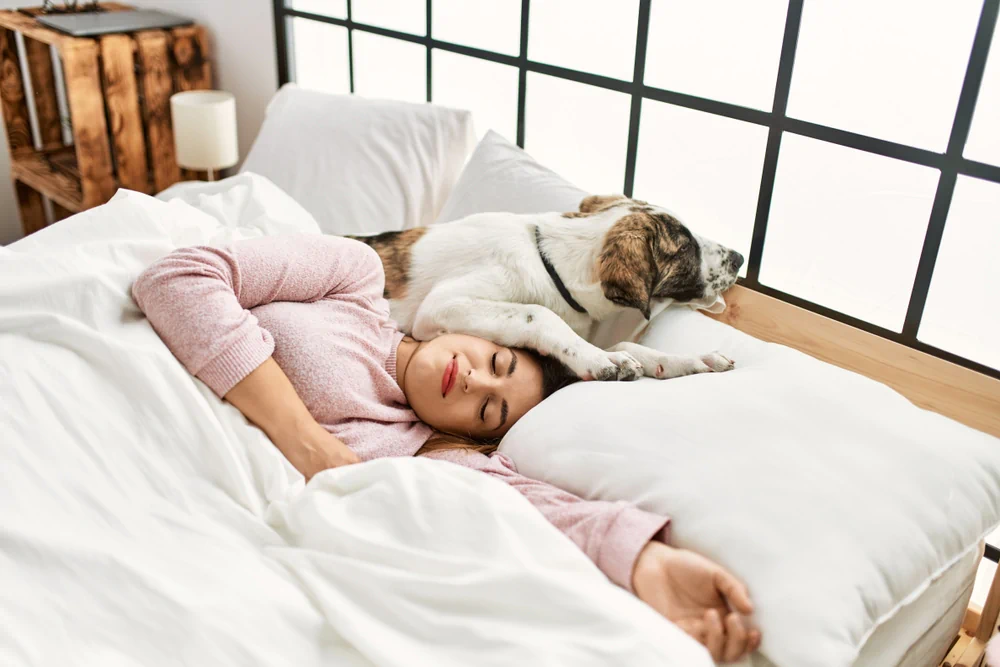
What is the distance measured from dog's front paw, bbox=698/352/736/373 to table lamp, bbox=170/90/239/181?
2058 mm

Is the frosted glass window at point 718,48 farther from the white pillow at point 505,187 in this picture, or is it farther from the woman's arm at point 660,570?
the woman's arm at point 660,570

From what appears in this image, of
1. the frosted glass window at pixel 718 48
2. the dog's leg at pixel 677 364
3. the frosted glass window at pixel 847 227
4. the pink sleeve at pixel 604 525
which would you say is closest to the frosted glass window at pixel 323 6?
the frosted glass window at pixel 718 48

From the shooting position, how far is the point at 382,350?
4.63 feet

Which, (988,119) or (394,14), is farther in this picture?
(394,14)

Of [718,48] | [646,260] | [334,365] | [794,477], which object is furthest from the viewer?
[718,48]

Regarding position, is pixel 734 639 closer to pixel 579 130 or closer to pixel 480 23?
pixel 579 130

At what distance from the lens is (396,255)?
1.63 meters

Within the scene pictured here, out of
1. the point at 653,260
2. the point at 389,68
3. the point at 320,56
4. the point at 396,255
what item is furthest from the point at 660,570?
the point at 320,56

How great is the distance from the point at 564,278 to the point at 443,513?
59 cm

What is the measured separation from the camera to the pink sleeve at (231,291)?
1230mm

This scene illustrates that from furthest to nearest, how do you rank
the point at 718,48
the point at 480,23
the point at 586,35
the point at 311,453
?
the point at 480,23
the point at 586,35
the point at 718,48
the point at 311,453

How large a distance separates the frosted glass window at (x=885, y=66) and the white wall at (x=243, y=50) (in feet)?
6.45

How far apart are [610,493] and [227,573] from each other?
492 millimetres

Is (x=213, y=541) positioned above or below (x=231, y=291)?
below
